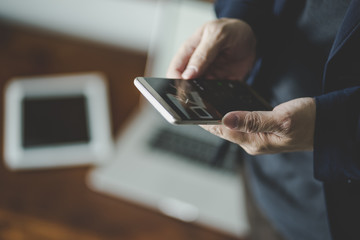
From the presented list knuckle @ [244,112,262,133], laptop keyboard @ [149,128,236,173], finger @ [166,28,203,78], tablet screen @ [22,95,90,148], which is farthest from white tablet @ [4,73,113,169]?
knuckle @ [244,112,262,133]

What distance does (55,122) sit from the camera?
76 centimetres

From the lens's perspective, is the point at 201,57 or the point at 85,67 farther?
the point at 85,67

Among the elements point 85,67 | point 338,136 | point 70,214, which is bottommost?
point 70,214

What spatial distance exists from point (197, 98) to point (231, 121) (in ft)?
0.19

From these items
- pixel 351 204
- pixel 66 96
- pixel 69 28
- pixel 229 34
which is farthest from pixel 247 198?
pixel 69 28

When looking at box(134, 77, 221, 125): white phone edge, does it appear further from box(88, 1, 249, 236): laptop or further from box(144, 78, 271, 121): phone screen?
box(88, 1, 249, 236): laptop

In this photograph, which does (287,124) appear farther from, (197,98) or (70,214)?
(70,214)

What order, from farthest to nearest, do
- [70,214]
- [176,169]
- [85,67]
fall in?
[85,67]
[176,169]
[70,214]

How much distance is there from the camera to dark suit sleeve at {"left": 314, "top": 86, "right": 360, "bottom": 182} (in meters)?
0.35

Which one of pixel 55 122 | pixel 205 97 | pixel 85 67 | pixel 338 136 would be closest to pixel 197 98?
pixel 205 97

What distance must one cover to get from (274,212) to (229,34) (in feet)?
1.08

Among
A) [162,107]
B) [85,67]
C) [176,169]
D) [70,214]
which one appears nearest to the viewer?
[162,107]

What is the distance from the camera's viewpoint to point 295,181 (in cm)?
52

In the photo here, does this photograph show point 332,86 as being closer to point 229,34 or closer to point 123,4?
point 229,34
